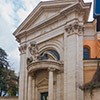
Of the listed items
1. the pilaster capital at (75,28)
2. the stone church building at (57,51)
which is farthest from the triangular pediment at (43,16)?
the pilaster capital at (75,28)

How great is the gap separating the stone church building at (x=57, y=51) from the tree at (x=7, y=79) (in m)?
9.81

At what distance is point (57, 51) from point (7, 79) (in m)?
15.2

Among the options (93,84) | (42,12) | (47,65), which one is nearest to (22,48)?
(42,12)

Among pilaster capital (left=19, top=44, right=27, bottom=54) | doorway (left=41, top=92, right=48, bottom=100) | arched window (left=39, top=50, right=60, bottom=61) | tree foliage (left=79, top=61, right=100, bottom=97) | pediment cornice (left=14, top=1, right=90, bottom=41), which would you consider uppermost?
pediment cornice (left=14, top=1, right=90, bottom=41)

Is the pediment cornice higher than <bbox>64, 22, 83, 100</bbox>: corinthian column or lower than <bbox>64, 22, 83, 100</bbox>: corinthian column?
higher

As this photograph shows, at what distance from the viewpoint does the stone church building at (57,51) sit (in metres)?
23.7

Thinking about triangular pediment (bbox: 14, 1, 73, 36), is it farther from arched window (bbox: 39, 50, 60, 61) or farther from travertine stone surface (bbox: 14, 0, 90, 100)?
arched window (bbox: 39, 50, 60, 61)

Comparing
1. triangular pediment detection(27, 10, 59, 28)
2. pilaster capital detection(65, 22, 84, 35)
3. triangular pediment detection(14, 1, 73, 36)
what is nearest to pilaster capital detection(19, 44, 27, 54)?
triangular pediment detection(14, 1, 73, 36)

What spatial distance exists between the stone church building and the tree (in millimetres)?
9807

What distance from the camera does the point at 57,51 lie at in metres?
A: 25.9

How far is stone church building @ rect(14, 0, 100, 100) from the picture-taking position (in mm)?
23734

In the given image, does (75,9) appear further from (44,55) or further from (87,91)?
(87,91)

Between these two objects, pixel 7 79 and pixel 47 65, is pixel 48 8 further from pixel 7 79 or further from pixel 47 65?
pixel 7 79

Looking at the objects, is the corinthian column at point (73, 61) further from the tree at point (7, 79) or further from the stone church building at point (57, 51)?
the tree at point (7, 79)
